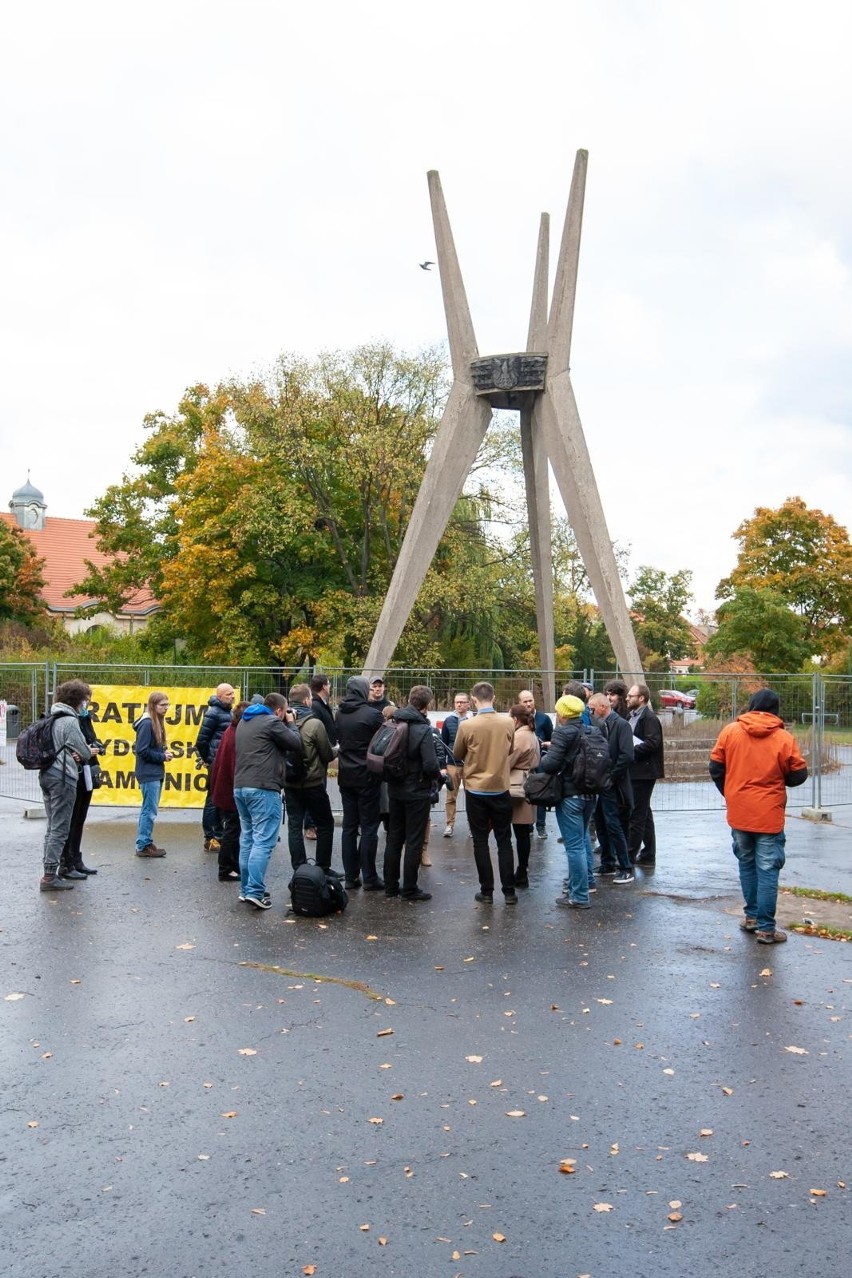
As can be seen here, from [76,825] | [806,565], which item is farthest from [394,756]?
[806,565]

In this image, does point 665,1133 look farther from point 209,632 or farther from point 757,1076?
point 209,632

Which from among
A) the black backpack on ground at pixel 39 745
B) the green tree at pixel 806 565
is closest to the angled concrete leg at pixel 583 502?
the black backpack on ground at pixel 39 745

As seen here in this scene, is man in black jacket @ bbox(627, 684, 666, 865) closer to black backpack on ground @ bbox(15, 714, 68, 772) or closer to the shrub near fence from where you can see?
the shrub near fence

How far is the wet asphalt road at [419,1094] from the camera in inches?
146

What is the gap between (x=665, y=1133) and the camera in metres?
4.57

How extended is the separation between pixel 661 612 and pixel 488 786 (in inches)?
2343

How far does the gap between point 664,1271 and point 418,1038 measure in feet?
7.57

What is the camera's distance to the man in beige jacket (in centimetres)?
881

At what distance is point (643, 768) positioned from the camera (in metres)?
10.5

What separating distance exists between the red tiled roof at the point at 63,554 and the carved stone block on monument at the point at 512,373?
44.8 metres

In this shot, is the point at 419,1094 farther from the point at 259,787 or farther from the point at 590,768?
the point at 590,768

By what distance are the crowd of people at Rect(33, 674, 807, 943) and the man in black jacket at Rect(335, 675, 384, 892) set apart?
0.01m

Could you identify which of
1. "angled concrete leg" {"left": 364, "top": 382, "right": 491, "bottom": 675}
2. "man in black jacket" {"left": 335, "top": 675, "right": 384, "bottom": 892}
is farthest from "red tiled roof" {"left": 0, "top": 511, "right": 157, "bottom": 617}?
"man in black jacket" {"left": 335, "top": 675, "right": 384, "bottom": 892}

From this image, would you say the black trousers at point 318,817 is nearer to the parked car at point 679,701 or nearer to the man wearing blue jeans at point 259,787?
the man wearing blue jeans at point 259,787
